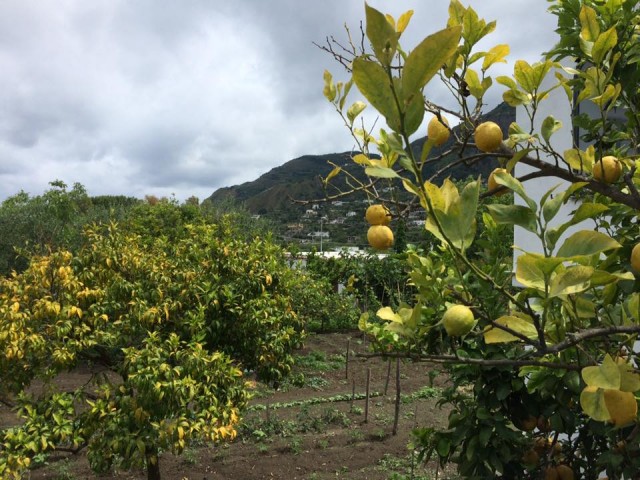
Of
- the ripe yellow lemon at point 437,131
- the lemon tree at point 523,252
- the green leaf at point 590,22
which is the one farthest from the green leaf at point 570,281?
the green leaf at point 590,22

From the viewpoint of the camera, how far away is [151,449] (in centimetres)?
341

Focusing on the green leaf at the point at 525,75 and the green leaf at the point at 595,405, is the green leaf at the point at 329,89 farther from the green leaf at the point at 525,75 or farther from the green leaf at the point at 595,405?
the green leaf at the point at 595,405

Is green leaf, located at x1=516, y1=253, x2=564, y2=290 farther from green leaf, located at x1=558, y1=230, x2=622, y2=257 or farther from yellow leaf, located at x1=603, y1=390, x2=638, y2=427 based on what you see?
yellow leaf, located at x1=603, y1=390, x2=638, y2=427

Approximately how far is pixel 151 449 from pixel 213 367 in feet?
2.62

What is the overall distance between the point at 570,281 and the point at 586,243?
0.08 metres

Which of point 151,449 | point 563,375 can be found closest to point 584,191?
point 563,375

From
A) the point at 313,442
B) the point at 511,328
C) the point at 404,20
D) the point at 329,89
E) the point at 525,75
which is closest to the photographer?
the point at 511,328

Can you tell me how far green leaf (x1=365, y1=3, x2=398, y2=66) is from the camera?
1.62 feet

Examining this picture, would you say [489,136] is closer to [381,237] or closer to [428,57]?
[381,237]

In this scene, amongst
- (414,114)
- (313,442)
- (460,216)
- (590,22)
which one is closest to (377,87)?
(414,114)

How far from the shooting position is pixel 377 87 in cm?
53

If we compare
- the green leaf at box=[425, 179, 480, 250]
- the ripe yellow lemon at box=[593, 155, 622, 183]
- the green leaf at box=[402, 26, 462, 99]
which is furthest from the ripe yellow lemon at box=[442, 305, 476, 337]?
the ripe yellow lemon at box=[593, 155, 622, 183]

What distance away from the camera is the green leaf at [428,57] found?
51 centimetres

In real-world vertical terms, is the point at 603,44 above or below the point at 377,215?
above
